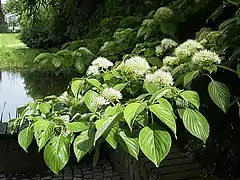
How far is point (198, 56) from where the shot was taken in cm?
99

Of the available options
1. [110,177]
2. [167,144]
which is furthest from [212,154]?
[167,144]

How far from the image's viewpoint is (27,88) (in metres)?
6.30

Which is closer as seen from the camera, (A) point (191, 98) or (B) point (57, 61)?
(A) point (191, 98)

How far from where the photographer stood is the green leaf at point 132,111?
0.76 metres

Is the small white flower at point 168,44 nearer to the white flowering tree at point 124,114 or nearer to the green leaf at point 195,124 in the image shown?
the white flowering tree at point 124,114

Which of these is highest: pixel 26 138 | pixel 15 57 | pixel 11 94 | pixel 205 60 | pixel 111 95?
pixel 205 60

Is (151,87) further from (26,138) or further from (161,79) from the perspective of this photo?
(26,138)

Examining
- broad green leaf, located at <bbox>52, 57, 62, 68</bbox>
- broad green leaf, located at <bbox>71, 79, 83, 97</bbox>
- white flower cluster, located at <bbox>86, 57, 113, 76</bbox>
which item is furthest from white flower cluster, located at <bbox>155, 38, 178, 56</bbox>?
broad green leaf, located at <bbox>52, 57, 62, 68</bbox>

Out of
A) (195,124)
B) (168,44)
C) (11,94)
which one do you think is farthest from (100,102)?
(11,94)

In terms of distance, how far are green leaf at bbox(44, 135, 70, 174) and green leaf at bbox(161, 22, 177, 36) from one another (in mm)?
776

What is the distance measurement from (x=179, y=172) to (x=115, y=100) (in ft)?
4.70

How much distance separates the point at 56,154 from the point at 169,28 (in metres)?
0.84

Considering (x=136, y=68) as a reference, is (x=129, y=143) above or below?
below

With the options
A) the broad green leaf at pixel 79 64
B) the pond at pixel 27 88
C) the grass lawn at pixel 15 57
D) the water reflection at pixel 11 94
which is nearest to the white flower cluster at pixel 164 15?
the broad green leaf at pixel 79 64
